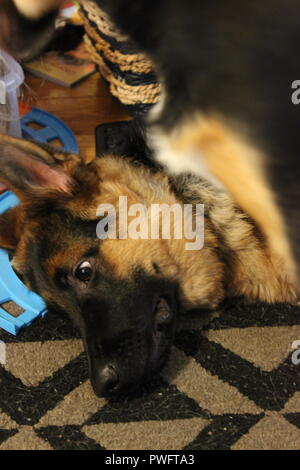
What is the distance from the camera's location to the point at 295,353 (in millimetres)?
1372

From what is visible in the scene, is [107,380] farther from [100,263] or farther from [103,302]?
[100,263]

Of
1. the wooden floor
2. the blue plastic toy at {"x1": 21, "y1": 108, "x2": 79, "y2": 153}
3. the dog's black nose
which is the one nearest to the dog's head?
the dog's black nose

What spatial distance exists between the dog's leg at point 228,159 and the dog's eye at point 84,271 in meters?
0.77

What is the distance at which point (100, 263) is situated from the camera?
132 centimetres

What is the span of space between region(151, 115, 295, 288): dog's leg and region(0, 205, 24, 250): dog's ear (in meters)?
0.98

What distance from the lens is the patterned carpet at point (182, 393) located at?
1.20 m

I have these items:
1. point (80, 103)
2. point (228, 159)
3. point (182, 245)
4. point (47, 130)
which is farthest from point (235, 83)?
point (80, 103)

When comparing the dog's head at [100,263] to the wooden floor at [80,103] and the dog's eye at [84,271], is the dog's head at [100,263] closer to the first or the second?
the dog's eye at [84,271]

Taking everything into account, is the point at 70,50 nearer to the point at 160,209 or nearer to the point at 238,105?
the point at 160,209

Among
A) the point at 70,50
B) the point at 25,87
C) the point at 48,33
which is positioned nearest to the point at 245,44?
the point at 48,33

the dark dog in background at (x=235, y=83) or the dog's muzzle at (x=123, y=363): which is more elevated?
the dark dog in background at (x=235, y=83)

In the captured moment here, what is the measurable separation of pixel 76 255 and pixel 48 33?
668 millimetres

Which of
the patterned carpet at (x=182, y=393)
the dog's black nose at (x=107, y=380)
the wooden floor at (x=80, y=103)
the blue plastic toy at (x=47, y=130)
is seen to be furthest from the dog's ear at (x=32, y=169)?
the wooden floor at (x=80, y=103)

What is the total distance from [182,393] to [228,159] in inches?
35.4
